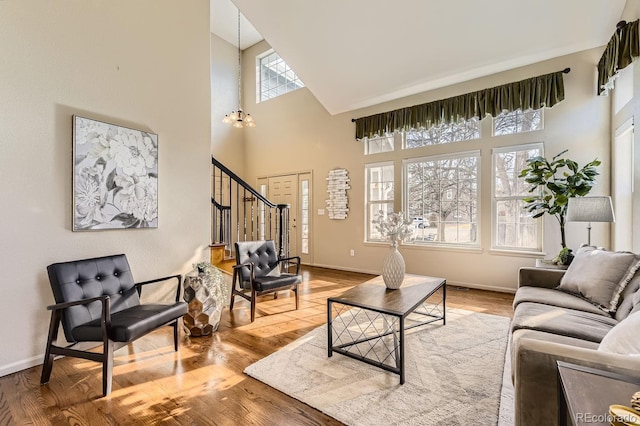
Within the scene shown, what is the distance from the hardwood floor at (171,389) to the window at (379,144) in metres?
3.66

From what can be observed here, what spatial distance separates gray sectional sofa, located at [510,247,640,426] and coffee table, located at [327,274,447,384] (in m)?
0.67

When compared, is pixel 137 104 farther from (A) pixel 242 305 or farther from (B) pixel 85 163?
(A) pixel 242 305

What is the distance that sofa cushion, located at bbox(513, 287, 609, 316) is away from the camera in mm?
2141

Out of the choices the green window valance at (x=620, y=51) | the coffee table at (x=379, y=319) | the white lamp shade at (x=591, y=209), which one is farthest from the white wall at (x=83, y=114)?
the green window valance at (x=620, y=51)

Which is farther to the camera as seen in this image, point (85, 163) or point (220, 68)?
point (220, 68)

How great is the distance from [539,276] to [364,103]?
13.2ft

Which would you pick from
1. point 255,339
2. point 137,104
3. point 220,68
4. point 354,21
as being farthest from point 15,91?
point 220,68

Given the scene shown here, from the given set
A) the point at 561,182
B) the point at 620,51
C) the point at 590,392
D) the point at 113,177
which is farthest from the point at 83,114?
the point at 561,182

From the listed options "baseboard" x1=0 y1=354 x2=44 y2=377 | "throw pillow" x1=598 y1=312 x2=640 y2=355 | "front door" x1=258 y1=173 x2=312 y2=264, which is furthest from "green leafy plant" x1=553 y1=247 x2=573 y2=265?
"baseboard" x1=0 y1=354 x2=44 y2=377

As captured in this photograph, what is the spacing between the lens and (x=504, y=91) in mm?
4223

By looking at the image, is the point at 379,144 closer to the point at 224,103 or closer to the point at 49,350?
the point at 224,103

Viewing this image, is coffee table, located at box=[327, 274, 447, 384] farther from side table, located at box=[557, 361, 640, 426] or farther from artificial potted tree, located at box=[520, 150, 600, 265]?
artificial potted tree, located at box=[520, 150, 600, 265]

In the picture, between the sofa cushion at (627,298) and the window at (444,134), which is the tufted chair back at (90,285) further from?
the window at (444,134)

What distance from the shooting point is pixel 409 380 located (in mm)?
2059
